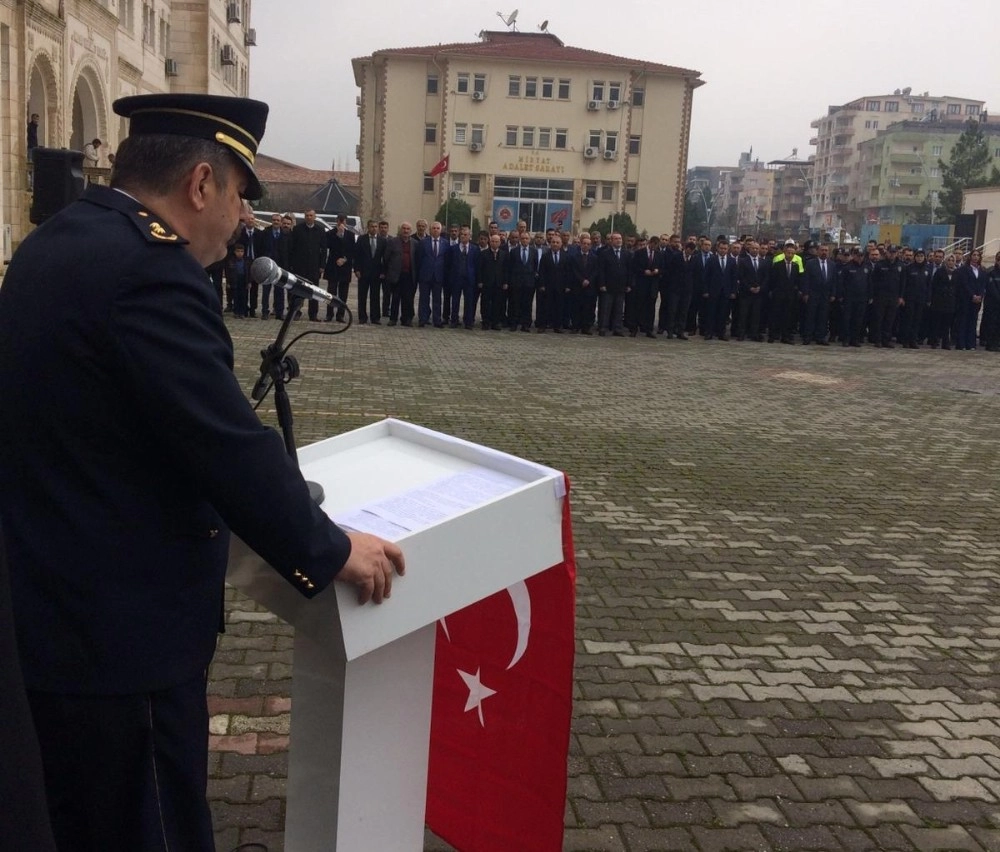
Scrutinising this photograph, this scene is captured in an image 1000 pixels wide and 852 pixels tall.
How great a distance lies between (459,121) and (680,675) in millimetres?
66031

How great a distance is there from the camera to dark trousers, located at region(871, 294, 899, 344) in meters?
21.4

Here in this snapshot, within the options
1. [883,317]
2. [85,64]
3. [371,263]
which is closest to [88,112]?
[85,64]

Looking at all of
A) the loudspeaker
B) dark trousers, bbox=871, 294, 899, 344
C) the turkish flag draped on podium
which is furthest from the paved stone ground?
dark trousers, bbox=871, 294, 899, 344

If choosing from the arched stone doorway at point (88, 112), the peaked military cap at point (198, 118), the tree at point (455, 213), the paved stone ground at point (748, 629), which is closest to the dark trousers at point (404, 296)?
the paved stone ground at point (748, 629)

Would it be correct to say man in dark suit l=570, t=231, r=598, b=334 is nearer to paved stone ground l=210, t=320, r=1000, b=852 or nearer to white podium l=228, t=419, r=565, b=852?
paved stone ground l=210, t=320, r=1000, b=852

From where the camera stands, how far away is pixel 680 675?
4559 mm

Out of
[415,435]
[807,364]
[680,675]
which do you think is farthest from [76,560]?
[807,364]

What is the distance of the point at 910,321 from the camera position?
71.2 ft

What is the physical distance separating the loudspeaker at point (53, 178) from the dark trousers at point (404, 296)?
11437 millimetres

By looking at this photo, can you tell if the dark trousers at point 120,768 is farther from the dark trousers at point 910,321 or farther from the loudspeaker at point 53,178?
the dark trousers at point 910,321

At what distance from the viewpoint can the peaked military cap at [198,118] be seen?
2061 millimetres

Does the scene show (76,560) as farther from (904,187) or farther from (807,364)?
(904,187)

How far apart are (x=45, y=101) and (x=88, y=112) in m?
5.02

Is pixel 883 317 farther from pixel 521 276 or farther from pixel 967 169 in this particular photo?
pixel 967 169
